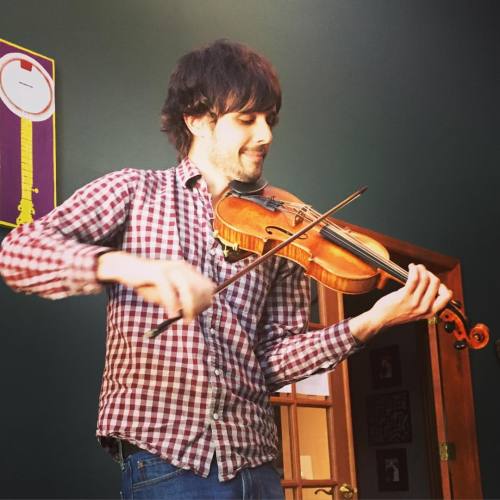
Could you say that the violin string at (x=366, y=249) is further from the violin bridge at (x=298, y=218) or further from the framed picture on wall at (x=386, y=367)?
the framed picture on wall at (x=386, y=367)

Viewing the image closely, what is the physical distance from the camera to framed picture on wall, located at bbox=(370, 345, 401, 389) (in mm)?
6000

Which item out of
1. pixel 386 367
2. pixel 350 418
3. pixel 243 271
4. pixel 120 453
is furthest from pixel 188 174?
pixel 386 367

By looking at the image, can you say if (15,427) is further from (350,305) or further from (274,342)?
(350,305)

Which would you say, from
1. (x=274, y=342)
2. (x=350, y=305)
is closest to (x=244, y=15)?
(x=274, y=342)

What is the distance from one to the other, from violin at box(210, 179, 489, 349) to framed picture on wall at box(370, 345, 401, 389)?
4313mm

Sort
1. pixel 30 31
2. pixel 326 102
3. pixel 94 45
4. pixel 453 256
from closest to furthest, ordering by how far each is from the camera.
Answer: pixel 30 31
pixel 94 45
pixel 326 102
pixel 453 256

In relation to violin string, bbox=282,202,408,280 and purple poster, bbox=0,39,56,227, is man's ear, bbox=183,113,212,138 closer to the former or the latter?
violin string, bbox=282,202,408,280

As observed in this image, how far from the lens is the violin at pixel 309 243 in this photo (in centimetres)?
162

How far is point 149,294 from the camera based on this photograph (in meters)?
1.11

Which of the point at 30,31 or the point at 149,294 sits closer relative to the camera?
the point at 149,294

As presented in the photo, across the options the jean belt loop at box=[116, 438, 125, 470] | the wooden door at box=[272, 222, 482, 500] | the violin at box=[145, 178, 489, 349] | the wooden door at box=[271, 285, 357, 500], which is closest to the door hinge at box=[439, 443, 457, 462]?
the wooden door at box=[272, 222, 482, 500]

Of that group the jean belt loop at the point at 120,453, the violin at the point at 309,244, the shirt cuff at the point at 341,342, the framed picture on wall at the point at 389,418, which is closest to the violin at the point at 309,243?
the violin at the point at 309,244

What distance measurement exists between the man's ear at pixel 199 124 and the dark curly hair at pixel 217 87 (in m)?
0.01

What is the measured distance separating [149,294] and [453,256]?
310cm
